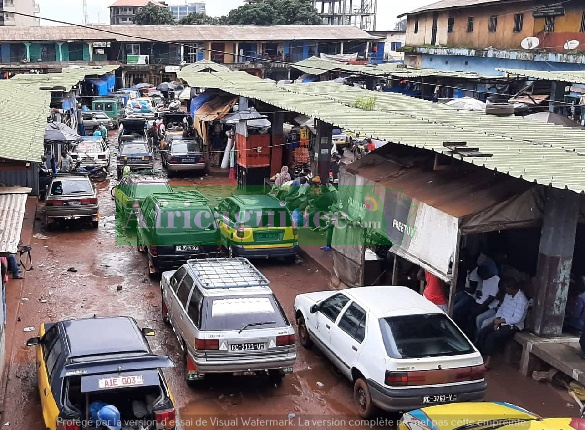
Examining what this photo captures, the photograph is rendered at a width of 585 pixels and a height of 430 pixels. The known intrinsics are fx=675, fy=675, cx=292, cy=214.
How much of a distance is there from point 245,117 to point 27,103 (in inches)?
273

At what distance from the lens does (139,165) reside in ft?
90.1

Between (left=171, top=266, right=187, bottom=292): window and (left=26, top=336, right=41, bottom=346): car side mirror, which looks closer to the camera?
(left=26, top=336, right=41, bottom=346): car side mirror

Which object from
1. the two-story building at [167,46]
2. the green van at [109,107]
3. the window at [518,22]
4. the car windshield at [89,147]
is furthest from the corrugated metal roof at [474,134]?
the two-story building at [167,46]

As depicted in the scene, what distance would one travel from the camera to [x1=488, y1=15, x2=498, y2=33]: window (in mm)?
40719

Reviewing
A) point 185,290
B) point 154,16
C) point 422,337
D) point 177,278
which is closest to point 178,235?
point 177,278

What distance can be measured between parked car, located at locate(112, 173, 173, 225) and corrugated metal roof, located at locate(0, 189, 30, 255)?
674 cm

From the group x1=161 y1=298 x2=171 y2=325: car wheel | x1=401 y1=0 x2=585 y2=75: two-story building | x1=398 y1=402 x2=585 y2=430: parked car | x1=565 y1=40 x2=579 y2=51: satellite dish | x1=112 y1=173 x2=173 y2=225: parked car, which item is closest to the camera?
x1=398 y1=402 x2=585 y2=430: parked car

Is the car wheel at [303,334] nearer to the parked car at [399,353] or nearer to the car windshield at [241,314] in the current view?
the parked car at [399,353]

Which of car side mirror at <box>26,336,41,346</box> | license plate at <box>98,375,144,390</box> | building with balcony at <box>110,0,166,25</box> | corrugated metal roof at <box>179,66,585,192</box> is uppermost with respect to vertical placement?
building with balcony at <box>110,0,166,25</box>

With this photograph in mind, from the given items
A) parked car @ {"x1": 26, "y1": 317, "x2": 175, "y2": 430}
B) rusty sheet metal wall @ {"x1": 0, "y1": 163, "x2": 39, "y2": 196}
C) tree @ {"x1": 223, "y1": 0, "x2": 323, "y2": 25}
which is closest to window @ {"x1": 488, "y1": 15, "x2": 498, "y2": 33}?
rusty sheet metal wall @ {"x1": 0, "y1": 163, "x2": 39, "y2": 196}

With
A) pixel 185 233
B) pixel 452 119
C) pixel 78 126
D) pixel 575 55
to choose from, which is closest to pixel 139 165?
pixel 78 126

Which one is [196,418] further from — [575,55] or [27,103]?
[575,55]

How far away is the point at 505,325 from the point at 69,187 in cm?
1300

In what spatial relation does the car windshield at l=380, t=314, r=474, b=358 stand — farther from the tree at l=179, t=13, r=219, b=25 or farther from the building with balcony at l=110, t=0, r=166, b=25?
the building with balcony at l=110, t=0, r=166, b=25
